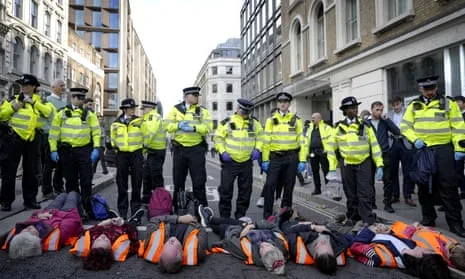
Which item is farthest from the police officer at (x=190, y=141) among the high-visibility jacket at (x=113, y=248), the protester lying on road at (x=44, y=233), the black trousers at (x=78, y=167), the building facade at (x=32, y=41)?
the building facade at (x=32, y=41)

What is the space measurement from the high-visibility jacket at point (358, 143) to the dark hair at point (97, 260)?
380 cm

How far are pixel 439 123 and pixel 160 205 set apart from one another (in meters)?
4.36

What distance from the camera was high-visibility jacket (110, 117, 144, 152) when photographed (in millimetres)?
6109

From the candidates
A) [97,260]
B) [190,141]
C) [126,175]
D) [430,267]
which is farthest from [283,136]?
[97,260]

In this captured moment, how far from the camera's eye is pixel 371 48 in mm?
13344

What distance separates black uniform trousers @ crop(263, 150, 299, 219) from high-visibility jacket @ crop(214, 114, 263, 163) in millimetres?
376

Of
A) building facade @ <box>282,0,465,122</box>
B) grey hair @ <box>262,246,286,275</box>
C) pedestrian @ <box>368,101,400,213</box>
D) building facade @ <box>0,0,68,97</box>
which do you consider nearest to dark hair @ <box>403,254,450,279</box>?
grey hair @ <box>262,246,286,275</box>

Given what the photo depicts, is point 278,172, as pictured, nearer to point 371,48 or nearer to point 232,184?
point 232,184

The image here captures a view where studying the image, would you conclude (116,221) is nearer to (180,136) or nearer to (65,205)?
(65,205)

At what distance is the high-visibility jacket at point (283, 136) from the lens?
5.91 meters

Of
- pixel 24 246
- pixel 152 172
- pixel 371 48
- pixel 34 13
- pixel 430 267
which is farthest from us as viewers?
pixel 34 13

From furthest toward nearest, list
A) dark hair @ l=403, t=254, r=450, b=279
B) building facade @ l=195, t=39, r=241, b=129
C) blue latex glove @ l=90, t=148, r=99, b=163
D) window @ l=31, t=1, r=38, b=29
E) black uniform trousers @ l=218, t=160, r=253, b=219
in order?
building facade @ l=195, t=39, r=241, b=129
window @ l=31, t=1, r=38, b=29
blue latex glove @ l=90, t=148, r=99, b=163
black uniform trousers @ l=218, t=160, r=253, b=219
dark hair @ l=403, t=254, r=450, b=279

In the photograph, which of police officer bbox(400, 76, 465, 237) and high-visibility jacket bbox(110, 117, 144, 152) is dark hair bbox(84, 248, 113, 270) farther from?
police officer bbox(400, 76, 465, 237)

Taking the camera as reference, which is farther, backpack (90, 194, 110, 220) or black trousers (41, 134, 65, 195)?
black trousers (41, 134, 65, 195)
